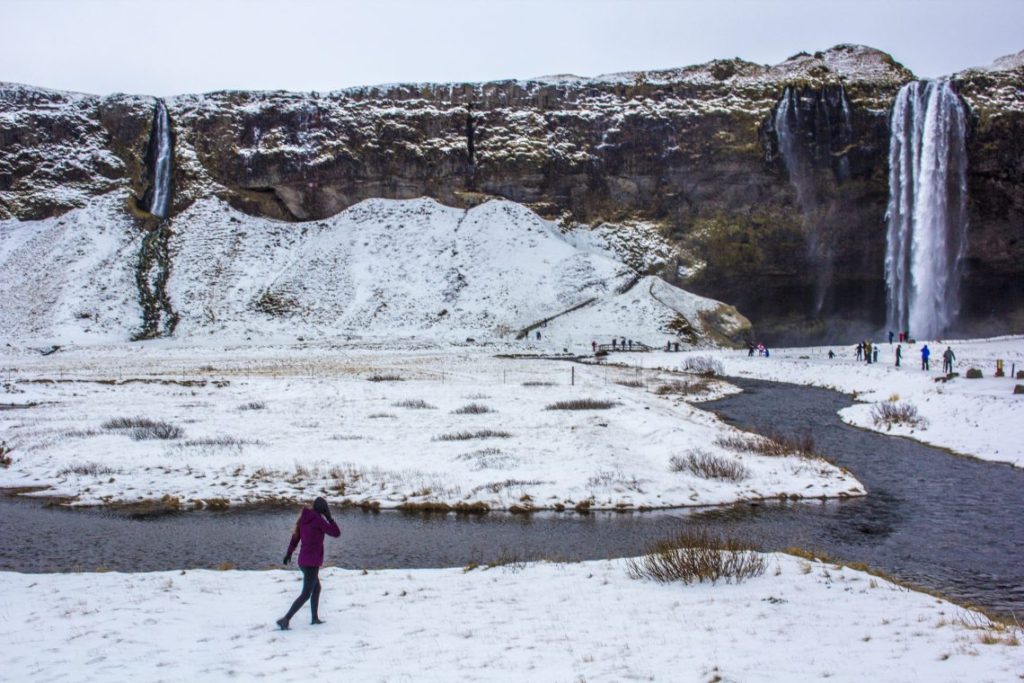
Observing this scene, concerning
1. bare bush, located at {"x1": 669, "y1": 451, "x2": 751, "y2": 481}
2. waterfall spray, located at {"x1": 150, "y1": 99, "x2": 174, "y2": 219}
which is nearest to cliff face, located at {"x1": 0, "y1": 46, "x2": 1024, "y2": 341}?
waterfall spray, located at {"x1": 150, "y1": 99, "x2": 174, "y2": 219}

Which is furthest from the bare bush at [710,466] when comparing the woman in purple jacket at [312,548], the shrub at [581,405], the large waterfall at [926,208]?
the large waterfall at [926,208]

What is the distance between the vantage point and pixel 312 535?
29.7ft

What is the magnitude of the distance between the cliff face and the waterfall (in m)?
1.07

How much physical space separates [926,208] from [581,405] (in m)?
52.1

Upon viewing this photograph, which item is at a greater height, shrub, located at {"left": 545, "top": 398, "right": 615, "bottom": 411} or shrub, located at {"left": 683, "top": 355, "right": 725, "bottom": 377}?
shrub, located at {"left": 683, "top": 355, "right": 725, "bottom": 377}

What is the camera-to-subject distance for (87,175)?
7831 centimetres

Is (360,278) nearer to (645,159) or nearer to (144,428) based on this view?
(645,159)

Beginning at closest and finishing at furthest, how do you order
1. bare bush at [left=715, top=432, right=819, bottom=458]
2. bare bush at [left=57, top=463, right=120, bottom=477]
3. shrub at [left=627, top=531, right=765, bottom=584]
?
shrub at [left=627, top=531, right=765, bottom=584] < bare bush at [left=57, top=463, right=120, bottom=477] < bare bush at [left=715, top=432, right=819, bottom=458]

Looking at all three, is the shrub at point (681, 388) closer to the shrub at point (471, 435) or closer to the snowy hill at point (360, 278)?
the shrub at point (471, 435)

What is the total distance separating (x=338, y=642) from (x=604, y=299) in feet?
201

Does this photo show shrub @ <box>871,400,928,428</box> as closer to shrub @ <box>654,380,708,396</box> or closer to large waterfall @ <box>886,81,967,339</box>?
shrub @ <box>654,380,708,396</box>

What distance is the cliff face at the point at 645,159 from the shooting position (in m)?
72.2

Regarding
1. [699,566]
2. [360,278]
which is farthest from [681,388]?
[360,278]

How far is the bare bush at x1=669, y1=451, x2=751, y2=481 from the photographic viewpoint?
18.2 metres
